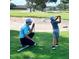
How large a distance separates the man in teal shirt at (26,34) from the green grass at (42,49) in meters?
0.03

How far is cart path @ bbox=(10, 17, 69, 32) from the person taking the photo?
1704mm

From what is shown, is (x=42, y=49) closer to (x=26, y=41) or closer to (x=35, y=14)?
(x=26, y=41)

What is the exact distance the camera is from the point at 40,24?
1.73 meters

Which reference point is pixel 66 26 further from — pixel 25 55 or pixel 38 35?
pixel 25 55

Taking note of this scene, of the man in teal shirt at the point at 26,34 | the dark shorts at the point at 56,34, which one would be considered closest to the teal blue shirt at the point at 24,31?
the man in teal shirt at the point at 26,34

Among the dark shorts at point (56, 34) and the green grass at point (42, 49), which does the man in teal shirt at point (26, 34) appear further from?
the dark shorts at point (56, 34)

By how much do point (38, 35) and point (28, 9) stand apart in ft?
0.64

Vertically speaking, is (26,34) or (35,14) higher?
(35,14)

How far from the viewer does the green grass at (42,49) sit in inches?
66.6

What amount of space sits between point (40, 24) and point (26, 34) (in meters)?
0.12

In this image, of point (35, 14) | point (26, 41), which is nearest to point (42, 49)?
point (26, 41)

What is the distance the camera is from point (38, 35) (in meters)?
1.72

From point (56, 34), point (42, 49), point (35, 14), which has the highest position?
point (35, 14)
